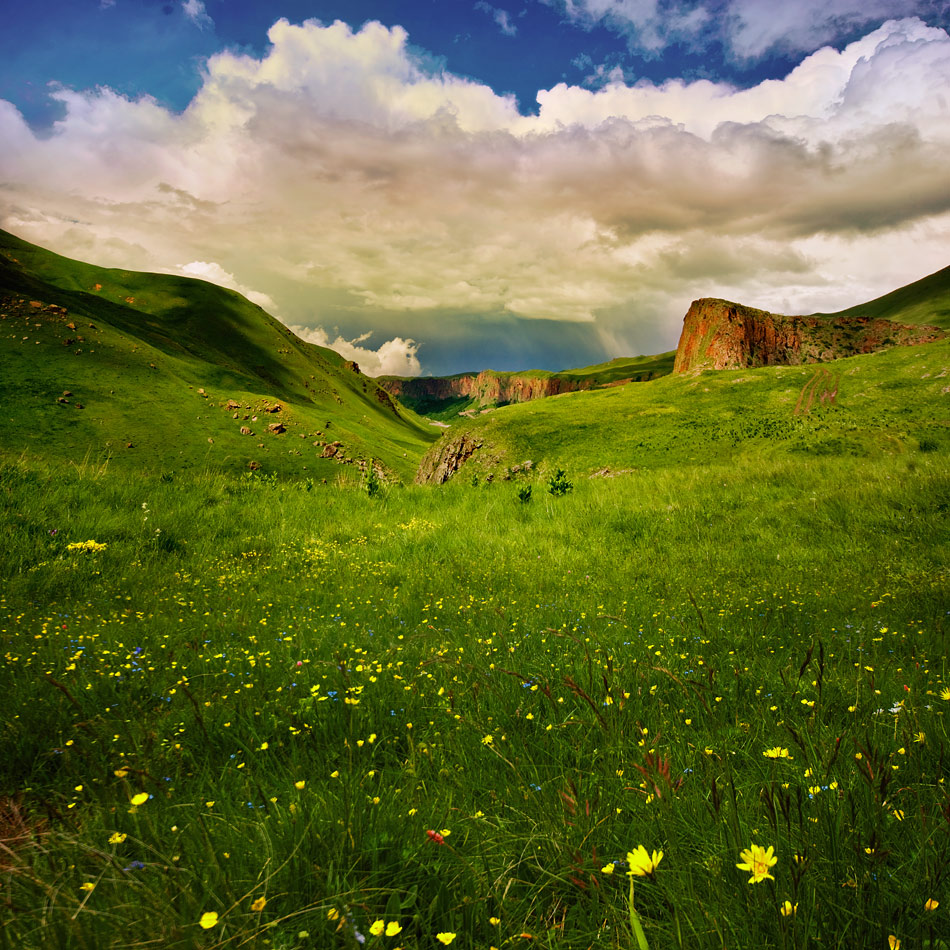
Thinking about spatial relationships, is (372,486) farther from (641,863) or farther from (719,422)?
(719,422)

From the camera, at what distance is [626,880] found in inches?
73.6

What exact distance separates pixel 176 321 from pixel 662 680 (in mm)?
141268

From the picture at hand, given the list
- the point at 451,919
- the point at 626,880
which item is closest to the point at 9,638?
the point at 451,919

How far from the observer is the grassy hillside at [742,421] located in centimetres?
3072

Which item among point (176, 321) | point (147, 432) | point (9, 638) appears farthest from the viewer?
point (176, 321)

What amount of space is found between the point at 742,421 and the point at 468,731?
4311 cm

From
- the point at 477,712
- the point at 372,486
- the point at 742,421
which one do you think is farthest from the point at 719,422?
the point at 477,712

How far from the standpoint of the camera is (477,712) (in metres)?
3.41

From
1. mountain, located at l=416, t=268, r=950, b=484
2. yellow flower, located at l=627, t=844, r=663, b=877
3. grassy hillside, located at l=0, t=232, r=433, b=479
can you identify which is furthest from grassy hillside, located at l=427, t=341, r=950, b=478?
yellow flower, located at l=627, t=844, r=663, b=877

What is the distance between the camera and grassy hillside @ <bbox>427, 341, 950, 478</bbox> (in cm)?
3072

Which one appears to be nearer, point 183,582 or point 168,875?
point 168,875

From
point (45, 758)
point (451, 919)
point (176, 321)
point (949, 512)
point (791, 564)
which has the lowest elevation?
point (45, 758)

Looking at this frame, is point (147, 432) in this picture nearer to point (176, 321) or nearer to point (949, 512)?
point (949, 512)

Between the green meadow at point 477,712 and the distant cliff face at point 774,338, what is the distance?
3735 inches
